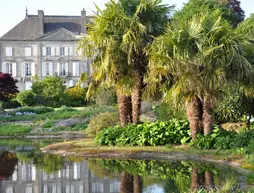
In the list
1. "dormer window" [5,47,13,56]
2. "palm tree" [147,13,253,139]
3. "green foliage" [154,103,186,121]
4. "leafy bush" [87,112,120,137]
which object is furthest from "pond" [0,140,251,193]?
"dormer window" [5,47,13,56]

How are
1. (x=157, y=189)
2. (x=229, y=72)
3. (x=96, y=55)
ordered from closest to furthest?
(x=157, y=189)
(x=229, y=72)
(x=96, y=55)

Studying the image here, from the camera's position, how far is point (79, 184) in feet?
41.5

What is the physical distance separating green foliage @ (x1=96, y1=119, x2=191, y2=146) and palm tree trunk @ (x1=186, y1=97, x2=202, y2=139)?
0.54 m

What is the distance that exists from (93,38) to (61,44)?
185 ft

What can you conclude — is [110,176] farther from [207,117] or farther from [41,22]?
[41,22]

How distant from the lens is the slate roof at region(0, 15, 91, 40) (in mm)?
75188

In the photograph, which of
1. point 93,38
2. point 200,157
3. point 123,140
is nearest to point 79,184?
point 200,157

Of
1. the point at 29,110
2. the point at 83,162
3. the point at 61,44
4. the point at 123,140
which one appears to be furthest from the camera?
the point at 61,44

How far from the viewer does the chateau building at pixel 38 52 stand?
75062 millimetres

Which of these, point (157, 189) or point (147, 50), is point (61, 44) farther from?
point (157, 189)

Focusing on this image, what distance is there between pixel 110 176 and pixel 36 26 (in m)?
64.9

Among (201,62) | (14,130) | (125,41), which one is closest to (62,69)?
(14,130)

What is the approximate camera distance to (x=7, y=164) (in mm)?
16672

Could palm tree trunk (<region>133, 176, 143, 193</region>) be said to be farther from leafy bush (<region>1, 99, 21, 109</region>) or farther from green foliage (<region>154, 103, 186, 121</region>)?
leafy bush (<region>1, 99, 21, 109</region>)
